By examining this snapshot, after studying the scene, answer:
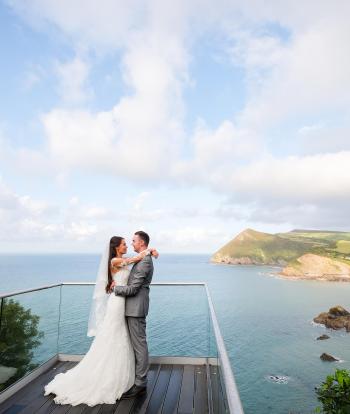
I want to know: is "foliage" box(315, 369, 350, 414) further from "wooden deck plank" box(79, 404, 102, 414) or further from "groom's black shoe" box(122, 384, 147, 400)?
"wooden deck plank" box(79, 404, 102, 414)

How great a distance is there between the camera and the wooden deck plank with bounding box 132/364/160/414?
3.19 m

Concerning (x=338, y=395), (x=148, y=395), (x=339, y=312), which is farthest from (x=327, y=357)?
(x=148, y=395)

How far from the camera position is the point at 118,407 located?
3.24 meters

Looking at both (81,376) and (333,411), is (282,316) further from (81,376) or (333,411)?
(81,376)

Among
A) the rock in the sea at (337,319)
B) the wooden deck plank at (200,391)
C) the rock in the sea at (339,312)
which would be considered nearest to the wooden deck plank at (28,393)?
the wooden deck plank at (200,391)

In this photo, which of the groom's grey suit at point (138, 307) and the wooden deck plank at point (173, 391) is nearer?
the wooden deck plank at point (173, 391)

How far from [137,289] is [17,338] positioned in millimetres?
1645

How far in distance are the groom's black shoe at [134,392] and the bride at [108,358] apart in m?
0.05

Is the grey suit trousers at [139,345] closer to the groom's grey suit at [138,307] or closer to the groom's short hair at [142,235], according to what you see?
the groom's grey suit at [138,307]

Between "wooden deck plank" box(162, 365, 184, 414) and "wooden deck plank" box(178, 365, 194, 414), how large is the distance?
0.15 feet

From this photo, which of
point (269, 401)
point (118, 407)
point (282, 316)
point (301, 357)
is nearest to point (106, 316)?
point (118, 407)

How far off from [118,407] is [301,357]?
39.1 m

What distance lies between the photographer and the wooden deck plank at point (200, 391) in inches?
127

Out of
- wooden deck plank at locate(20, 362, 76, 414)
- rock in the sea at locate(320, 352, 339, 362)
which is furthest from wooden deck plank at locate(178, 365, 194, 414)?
rock in the sea at locate(320, 352, 339, 362)
